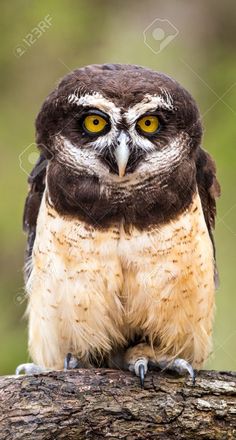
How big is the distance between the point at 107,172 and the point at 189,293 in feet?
2.58

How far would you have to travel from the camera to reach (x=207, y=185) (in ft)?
17.6

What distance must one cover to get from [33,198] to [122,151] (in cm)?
114

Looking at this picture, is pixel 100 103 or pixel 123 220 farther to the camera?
pixel 123 220

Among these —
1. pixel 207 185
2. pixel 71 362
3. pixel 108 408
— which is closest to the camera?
pixel 108 408

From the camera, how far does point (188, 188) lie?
4906 mm

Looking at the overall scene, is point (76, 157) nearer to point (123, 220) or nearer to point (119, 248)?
point (123, 220)

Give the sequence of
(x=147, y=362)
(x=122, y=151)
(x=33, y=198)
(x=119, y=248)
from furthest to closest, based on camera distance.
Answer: (x=33, y=198) < (x=147, y=362) < (x=119, y=248) < (x=122, y=151)

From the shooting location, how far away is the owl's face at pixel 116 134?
15.0ft

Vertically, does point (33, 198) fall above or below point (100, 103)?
below

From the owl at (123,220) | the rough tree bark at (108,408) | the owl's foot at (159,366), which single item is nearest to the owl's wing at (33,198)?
the owl at (123,220)

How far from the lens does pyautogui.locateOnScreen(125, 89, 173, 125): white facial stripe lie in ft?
14.9

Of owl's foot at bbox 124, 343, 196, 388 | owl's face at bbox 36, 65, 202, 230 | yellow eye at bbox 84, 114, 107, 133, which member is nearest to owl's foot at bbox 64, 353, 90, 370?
owl's foot at bbox 124, 343, 196, 388

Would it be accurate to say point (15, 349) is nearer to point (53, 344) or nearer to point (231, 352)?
point (231, 352)

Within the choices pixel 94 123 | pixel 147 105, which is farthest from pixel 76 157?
pixel 147 105
